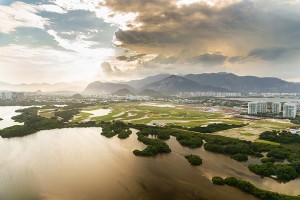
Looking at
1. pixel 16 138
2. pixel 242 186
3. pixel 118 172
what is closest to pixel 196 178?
pixel 242 186

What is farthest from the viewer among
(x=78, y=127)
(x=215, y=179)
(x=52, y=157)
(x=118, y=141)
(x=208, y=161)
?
(x=78, y=127)

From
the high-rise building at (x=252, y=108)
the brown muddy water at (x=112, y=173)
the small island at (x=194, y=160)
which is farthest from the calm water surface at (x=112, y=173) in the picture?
the high-rise building at (x=252, y=108)

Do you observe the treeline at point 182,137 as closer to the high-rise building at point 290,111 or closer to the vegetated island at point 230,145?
the vegetated island at point 230,145

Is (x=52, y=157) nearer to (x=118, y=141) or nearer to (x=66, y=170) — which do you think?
(x=66, y=170)

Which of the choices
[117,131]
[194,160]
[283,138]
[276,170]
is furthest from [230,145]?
[117,131]

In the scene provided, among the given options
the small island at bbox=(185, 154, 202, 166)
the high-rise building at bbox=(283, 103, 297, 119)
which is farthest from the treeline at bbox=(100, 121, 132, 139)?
the high-rise building at bbox=(283, 103, 297, 119)

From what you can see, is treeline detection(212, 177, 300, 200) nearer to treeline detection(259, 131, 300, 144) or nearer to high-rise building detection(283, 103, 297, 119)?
treeline detection(259, 131, 300, 144)
